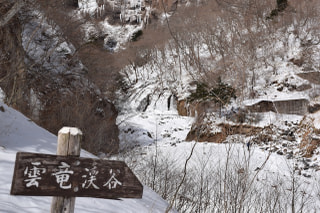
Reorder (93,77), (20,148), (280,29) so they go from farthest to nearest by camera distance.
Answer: (280,29)
(93,77)
(20,148)

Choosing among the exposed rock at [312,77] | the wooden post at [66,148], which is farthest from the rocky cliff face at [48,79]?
the exposed rock at [312,77]

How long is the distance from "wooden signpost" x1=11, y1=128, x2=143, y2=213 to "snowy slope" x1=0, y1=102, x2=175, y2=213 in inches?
53.3

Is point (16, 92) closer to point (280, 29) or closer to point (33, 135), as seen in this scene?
point (33, 135)

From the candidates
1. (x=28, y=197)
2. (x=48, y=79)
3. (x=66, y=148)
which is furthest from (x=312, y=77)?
(x=66, y=148)

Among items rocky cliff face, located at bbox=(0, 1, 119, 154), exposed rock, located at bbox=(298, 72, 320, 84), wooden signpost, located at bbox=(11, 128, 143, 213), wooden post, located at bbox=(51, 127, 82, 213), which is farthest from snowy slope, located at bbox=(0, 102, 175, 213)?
exposed rock, located at bbox=(298, 72, 320, 84)

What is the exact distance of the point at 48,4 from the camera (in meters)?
9.09

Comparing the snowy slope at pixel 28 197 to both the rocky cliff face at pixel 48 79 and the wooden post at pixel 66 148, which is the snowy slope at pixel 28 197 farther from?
the rocky cliff face at pixel 48 79

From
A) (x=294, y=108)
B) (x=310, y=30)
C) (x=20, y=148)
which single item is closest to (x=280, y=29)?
(x=310, y=30)

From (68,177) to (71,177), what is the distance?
1 cm

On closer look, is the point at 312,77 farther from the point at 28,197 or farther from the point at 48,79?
the point at 28,197

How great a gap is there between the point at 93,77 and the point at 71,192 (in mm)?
11128

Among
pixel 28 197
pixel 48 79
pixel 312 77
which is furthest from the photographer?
pixel 312 77

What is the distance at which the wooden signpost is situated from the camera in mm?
1363

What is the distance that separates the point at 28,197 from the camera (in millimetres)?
2971
